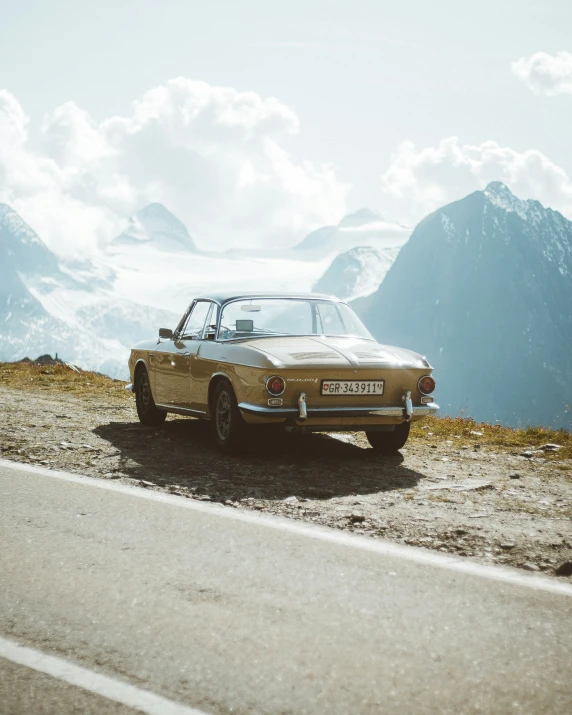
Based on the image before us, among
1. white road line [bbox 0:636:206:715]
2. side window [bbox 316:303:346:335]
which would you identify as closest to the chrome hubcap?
side window [bbox 316:303:346:335]

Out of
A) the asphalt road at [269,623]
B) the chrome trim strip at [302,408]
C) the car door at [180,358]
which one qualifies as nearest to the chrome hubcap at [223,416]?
the car door at [180,358]

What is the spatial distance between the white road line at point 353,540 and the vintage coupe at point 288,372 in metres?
1.48

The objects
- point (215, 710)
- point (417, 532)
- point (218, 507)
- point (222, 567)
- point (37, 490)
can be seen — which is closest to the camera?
point (215, 710)

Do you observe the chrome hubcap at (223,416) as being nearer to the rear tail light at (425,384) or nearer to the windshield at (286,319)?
the windshield at (286,319)

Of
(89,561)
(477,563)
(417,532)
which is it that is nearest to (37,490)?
(89,561)

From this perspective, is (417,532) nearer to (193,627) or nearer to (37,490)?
(193,627)

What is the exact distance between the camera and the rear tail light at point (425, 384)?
25.1ft

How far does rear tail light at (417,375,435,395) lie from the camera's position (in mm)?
7648

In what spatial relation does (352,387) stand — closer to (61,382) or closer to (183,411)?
(183,411)

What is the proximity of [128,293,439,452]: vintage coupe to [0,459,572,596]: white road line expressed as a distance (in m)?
1.48

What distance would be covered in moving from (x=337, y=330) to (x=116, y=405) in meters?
5.19

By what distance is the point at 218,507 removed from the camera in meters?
5.64

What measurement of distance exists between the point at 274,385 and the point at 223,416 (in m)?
0.98

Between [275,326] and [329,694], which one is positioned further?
[275,326]
